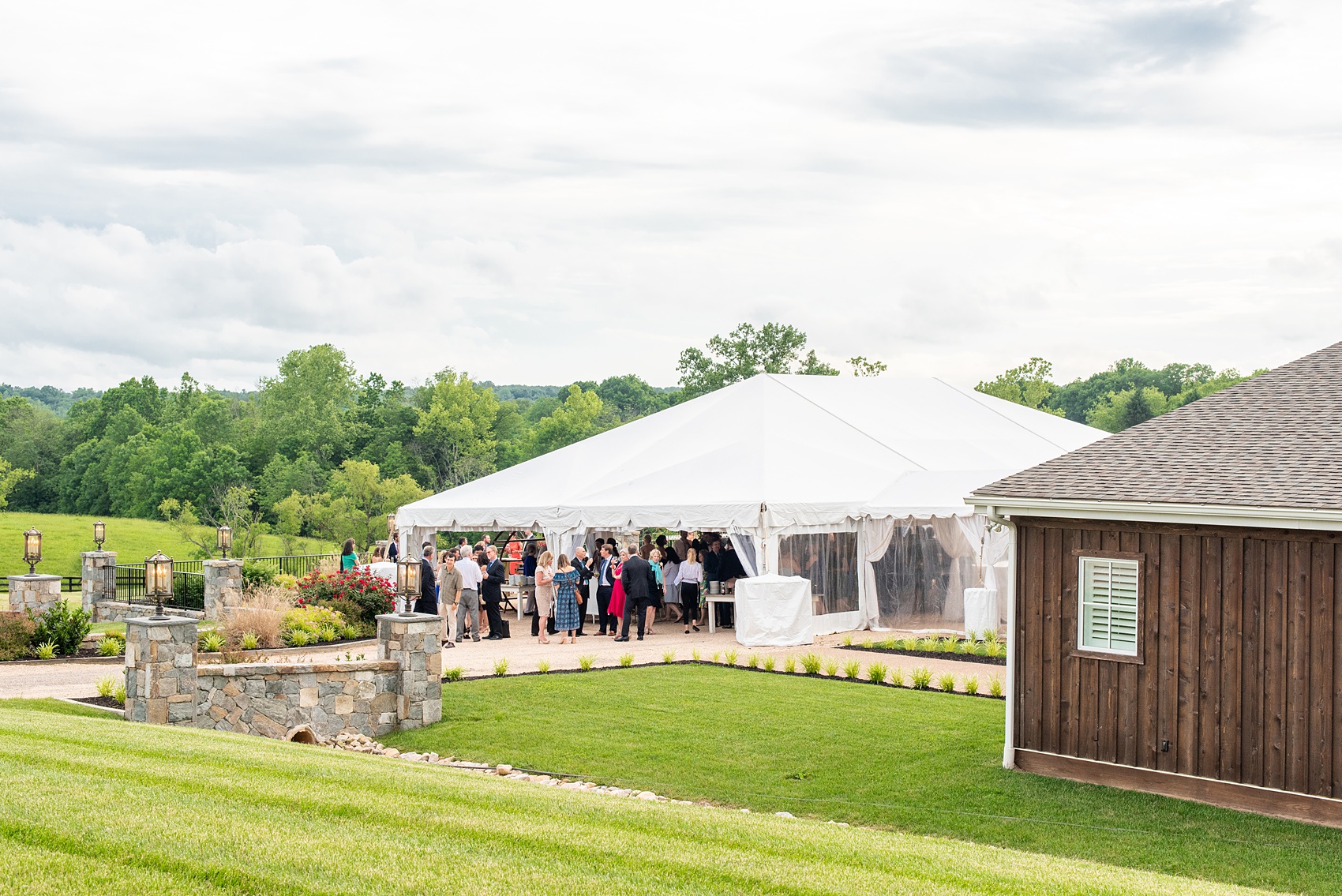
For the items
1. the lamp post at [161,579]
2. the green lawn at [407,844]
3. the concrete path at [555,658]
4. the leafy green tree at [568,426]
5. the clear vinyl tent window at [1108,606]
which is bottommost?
the concrete path at [555,658]

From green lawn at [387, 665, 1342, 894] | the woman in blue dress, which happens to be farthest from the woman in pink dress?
green lawn at [387, 665, 1342, 894]

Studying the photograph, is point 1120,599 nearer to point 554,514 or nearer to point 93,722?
point 93,722

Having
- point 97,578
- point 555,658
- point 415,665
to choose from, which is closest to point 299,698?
point 415,665

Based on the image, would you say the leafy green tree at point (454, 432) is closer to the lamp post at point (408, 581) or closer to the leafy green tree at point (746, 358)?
the leafy green tree at point (746, 358)

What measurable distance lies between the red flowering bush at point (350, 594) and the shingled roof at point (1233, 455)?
41.3 ft

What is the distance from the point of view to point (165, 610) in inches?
943

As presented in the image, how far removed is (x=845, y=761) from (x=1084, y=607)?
257cm

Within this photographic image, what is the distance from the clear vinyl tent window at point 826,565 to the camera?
22.5 meters

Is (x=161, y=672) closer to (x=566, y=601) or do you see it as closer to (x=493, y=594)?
(x=493, y=594)

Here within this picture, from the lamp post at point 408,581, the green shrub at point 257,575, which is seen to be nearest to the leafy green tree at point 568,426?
the green shrub at point 257,575

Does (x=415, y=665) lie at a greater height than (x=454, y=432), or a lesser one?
lesser

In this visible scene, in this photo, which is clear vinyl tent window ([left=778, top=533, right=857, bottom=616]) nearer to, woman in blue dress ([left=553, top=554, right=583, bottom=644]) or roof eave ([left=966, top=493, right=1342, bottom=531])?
woman in blue dress ([left=553, top=554, right=583, bottom=644])

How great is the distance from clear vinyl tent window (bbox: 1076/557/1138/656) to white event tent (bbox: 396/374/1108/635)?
32.7ft

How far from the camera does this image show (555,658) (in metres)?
18.4
